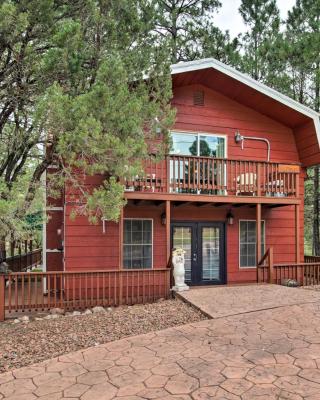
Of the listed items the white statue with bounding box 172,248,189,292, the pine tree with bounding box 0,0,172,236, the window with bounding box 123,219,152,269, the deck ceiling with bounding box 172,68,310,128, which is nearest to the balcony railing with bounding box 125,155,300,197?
the window with bounding box 123,219,152,269

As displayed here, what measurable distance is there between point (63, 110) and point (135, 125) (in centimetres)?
131

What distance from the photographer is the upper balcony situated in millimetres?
8773

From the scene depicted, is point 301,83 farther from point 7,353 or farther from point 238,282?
point 7,353

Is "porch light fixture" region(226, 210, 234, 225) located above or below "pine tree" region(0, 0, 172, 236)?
below

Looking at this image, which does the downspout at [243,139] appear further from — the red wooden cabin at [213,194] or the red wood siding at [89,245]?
the red wood siding at [89,245]

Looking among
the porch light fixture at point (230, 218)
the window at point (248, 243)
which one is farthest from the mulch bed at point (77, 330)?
the window at point (248, 243)

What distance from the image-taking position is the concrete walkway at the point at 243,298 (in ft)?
21.5

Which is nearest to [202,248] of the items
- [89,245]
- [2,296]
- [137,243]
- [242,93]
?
[137,243]

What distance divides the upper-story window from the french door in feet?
6.48

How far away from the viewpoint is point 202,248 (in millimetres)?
10203

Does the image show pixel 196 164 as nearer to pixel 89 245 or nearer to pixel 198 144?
Answer: pixel 198 144

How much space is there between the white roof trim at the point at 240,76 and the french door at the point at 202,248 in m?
3.79

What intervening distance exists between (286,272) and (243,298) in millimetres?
3348

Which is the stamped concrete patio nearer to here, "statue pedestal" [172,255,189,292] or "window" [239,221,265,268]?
"statue pedestal" [172,255,189,292]
